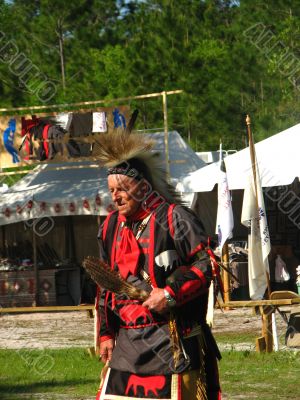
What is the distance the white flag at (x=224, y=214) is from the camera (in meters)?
15.6

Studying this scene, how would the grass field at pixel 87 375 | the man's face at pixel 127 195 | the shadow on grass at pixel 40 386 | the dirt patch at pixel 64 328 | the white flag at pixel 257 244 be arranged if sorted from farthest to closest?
the dirt patch at pixel 64 328, the white flag at pixel 257 244, the shadow on grass at pixel 40 386, the grass field at pixel 87 375, the man's face at pixel 127 195

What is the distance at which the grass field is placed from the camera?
9.20 m

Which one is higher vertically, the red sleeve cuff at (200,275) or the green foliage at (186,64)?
the green foliage at (186,64)

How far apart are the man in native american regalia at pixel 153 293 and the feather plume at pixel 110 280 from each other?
0.05m

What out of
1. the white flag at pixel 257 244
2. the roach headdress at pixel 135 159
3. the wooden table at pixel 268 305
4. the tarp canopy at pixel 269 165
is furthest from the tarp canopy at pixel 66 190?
the roach headdress at pixel 135 159

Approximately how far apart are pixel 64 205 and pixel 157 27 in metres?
12.5

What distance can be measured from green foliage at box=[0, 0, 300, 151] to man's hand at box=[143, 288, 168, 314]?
22.3m

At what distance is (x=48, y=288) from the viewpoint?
20.8 metres

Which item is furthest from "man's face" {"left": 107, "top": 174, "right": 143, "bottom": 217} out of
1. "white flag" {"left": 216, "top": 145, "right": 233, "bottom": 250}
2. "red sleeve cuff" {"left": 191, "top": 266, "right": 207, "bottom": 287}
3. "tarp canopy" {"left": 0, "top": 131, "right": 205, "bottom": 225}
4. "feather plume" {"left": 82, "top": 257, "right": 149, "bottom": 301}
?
"tarp canopy" {"left": 0, "top": 131, "right": 205, "bottom": 225}

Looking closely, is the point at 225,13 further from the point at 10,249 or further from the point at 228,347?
the point at 228,347

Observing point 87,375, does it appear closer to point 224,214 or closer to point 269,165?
point 224,214

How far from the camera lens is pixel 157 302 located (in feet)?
16.3

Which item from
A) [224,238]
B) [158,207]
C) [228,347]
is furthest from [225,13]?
[158,207]

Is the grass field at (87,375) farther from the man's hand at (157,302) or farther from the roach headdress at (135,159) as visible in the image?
the man's hand at (157,302)
